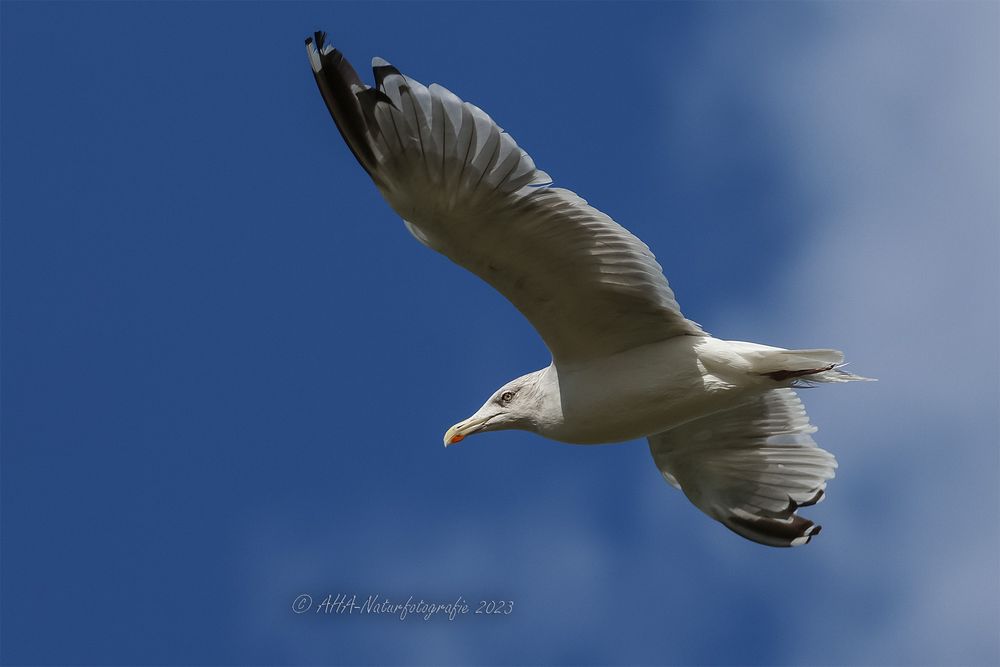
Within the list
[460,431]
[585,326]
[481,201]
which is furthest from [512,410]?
[481,201]

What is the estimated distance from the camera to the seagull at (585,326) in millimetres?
8367

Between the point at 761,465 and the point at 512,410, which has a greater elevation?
the point at 512,410

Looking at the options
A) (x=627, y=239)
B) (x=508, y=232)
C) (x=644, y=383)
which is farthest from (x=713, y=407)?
(x=508, y=232)

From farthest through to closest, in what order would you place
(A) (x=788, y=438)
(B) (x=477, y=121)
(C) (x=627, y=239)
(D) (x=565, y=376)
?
(A) (x=788, y=438) → (D) (x=565, y=376) → (C) (x=627, y=239) → (B) (x=477, y=121)

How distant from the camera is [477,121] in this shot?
8305 millimetres

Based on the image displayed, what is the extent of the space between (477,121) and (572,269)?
4.31 ft

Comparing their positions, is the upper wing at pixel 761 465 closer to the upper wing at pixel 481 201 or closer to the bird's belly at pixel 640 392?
the bird's belly at pixel 640 392

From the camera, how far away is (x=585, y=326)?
9500 millimetres

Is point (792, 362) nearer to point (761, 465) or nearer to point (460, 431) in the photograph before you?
point (761, 465)

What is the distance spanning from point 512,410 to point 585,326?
35.5 inches

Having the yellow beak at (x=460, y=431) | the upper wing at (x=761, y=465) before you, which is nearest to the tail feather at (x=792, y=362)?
the upper wing at (x=761, y=465)

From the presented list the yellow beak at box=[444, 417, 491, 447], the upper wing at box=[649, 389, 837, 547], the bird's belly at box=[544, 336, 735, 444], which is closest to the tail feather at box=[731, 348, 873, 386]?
the bird's belly at box=[544, 336, 735, 444]

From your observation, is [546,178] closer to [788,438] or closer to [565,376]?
[565,376]

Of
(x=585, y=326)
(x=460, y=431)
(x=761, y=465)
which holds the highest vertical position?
(x=585, y=326)
